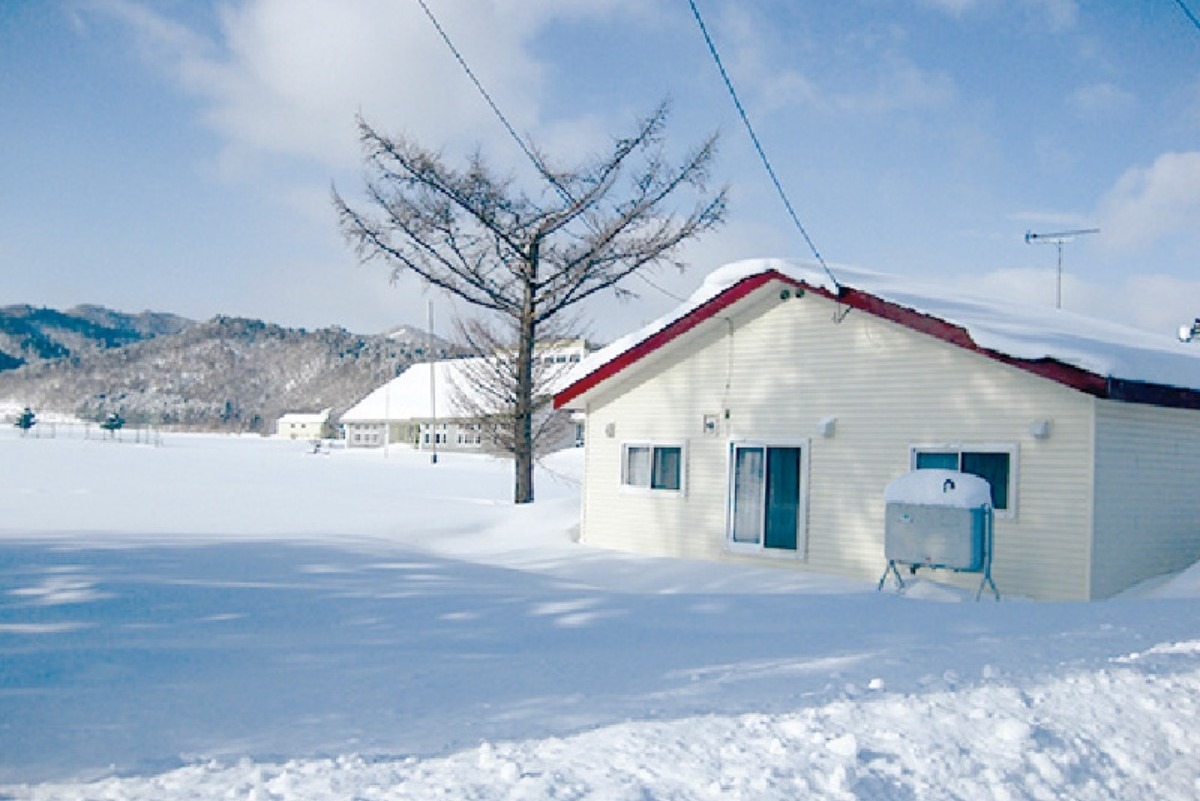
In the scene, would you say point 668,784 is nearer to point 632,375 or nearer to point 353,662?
point 353,662

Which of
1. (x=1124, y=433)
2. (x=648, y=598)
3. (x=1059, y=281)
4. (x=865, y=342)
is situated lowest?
(x=648, y=598)

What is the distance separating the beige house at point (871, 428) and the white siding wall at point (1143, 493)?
0.09 feet

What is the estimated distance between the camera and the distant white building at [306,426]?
86.4 m

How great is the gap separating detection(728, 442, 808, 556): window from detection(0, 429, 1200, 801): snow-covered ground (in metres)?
1.12

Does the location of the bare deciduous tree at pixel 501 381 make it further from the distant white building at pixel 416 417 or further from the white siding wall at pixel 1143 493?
the distant white building at pixel 416 417

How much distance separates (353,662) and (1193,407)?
33.0 ft

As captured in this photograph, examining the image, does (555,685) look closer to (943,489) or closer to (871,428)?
(943,489)

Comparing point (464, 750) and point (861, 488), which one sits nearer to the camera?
point (464, 750)

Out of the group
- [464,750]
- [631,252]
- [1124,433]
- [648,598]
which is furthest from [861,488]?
[631,252]

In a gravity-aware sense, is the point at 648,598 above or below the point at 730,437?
below

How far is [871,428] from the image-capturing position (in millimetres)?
12195

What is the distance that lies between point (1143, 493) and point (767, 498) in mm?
4524

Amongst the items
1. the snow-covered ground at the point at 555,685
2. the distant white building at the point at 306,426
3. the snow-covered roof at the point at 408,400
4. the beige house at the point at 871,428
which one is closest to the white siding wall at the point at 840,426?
the beige house at the point at 871,428

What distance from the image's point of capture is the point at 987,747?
4859mm
